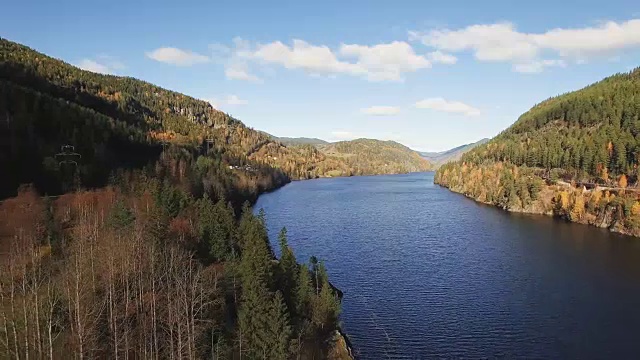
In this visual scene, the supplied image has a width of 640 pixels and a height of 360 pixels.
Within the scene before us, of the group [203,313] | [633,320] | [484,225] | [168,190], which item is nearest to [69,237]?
[168,190]

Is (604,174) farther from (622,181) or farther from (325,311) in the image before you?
(325,311)

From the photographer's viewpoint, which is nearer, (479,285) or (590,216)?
(479,285)

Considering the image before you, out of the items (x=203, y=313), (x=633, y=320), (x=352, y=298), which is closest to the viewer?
(x=203, y=313)

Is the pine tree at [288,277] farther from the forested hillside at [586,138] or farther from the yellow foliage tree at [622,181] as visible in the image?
the forested hillside at [586,138]

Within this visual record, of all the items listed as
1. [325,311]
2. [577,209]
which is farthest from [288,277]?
[577,209]

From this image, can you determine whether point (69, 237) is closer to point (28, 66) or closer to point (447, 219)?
point (447, 219)

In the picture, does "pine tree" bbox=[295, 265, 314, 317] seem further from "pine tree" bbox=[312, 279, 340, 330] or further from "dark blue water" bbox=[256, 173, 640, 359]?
"dark blue water" bbox=[256, 173, 640, 359]
